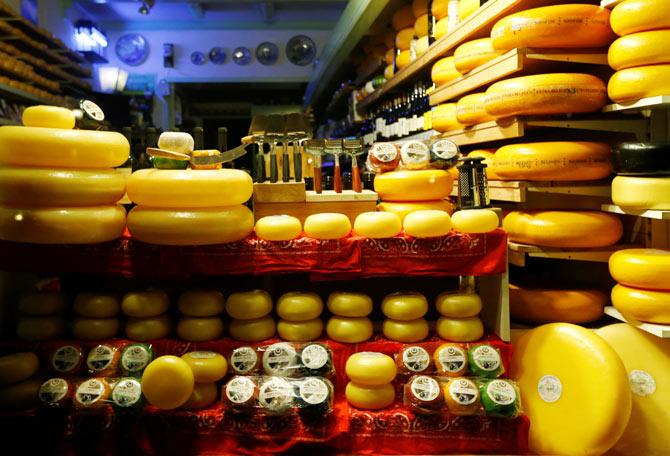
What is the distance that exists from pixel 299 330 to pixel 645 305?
1.50 meters

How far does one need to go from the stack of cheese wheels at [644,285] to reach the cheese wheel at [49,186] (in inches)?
90.7

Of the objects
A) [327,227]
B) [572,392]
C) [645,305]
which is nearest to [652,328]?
[645,305]

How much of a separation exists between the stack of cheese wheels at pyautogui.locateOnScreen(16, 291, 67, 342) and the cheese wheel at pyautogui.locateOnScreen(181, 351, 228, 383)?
666 millimetres

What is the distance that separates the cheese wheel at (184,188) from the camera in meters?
2.08

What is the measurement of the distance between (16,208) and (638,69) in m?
2.77

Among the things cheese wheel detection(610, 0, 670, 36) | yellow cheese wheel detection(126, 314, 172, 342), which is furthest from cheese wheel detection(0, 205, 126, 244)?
cheese wheel detection(610, 0, 670, 36)

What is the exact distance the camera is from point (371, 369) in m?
2.06

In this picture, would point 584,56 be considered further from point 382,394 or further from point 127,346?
point 127,346

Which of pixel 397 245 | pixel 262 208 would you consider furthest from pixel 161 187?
pixel 397 245

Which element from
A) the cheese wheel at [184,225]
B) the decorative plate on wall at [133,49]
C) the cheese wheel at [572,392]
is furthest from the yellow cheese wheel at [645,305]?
the decorative plate on wall at [133,49]

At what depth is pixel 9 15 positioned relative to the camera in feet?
15.8

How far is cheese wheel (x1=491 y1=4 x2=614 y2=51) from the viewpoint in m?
2.58

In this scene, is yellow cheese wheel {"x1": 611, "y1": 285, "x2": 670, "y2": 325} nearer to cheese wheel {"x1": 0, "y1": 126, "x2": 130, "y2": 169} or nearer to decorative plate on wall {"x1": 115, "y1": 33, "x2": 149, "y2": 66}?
cheese wheel {"x1": 0, "y1": 126, "x2": 130, "y2": 169}

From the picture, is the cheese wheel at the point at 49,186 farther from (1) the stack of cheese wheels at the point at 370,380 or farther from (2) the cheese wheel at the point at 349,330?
(1) the stack of cheese wheels at the point at 370,380
